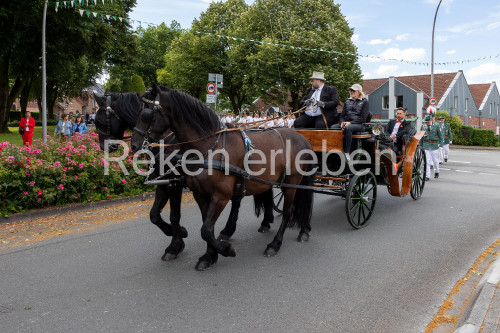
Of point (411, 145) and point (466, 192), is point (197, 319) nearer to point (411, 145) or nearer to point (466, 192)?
point (411, 145)

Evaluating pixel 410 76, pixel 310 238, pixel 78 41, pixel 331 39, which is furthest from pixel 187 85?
pixel 310 238

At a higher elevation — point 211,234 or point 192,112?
point 192,112

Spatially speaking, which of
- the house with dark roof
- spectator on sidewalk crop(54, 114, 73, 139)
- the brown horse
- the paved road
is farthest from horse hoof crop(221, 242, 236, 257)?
the house with dark roof

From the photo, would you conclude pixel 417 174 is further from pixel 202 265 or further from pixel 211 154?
pixel 202 265

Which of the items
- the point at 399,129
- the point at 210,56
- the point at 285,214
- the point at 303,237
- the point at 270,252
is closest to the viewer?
the point at 270,252

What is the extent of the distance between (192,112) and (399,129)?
18.2ft

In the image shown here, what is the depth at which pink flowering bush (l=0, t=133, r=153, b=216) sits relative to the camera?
24.4 ft

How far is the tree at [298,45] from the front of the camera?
30.8 m

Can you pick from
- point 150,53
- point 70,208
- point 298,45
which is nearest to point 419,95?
point 298,45

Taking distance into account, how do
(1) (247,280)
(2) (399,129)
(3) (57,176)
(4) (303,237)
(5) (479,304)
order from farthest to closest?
(2) (399,129) → (3) (57,176) → (4) (303,237) → (1) (247,280) → (5) (479,304)

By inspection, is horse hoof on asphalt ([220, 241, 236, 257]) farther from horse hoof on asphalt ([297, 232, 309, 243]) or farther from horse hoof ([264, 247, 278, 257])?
horse hoof on asphalt ([297, 232, 309, 243])

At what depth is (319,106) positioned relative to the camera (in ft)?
22.3

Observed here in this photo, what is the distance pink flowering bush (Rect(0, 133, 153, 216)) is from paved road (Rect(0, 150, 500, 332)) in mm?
1840

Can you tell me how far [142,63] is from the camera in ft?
190
